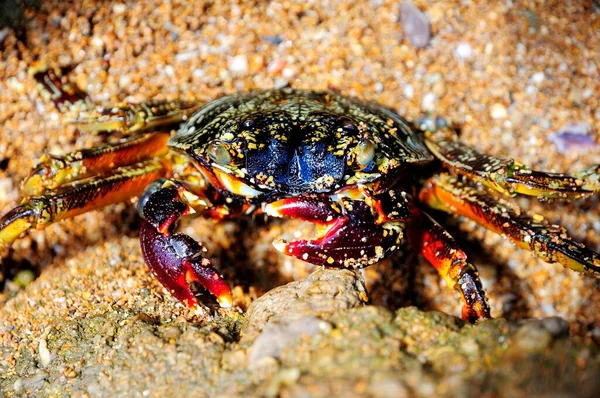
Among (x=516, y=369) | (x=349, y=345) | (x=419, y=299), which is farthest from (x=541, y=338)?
(x=419, y=299)

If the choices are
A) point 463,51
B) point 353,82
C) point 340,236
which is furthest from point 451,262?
point 463,51

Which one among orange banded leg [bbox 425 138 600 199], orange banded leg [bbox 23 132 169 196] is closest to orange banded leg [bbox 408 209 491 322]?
orange banded leg [bbox 425 138 600 199]

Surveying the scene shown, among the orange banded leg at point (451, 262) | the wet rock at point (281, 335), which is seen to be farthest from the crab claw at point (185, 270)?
the orange banded leg at point (451, 262)

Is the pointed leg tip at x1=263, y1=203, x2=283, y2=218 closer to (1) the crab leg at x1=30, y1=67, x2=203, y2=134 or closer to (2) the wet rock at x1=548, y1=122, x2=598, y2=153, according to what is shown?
(1) the crab leg at x1=30, y1=67, x2=203, y2=134

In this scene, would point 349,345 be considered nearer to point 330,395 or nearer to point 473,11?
point 330,395

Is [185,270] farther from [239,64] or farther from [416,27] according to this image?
Result: [416,27]

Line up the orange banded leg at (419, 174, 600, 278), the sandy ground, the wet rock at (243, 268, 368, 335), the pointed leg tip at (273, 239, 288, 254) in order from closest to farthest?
the wet rock at (243, 268, 368, 335)
the pointed leg tip at (273, 239, 288, 254)
the orange banded leg at (419, 174, 600, 278)
the sandy ground
